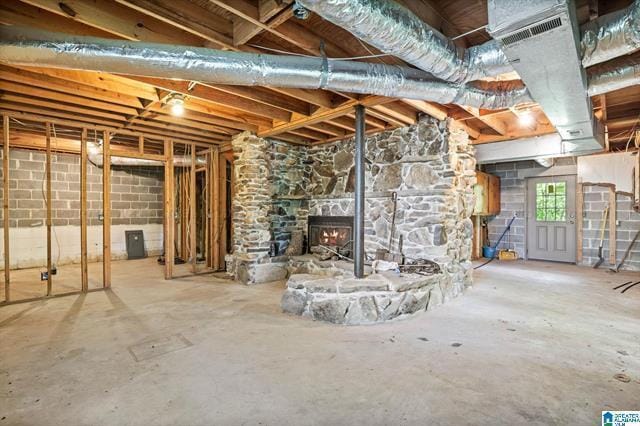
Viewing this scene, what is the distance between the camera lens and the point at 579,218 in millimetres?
6387

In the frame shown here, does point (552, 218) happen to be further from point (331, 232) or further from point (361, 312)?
point (361, 312)

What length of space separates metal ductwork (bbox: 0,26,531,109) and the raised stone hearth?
73.7 inches

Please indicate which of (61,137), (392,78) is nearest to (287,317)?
(392,78)

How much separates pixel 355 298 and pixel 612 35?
2695 mm

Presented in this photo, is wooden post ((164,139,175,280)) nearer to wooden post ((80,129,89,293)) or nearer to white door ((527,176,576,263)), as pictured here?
wooden post ((80,129,89,293))

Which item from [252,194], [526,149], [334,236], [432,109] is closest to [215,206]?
[252,194]

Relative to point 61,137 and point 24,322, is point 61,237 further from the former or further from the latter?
point 24,322

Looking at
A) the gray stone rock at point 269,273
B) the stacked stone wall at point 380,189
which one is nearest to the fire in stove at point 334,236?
the stacked stone wall at point 380,189

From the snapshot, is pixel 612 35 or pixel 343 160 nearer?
pixel 612 35

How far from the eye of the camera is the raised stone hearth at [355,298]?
315cm

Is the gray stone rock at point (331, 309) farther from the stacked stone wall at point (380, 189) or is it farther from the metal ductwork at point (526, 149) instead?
the metal ductwork at point (526, 149)

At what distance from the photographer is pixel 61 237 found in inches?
251

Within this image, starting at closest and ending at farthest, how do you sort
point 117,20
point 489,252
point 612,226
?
point 117,20
point 612,226
point 489,252

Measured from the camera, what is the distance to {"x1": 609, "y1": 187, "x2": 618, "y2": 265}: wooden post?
5965 mm
